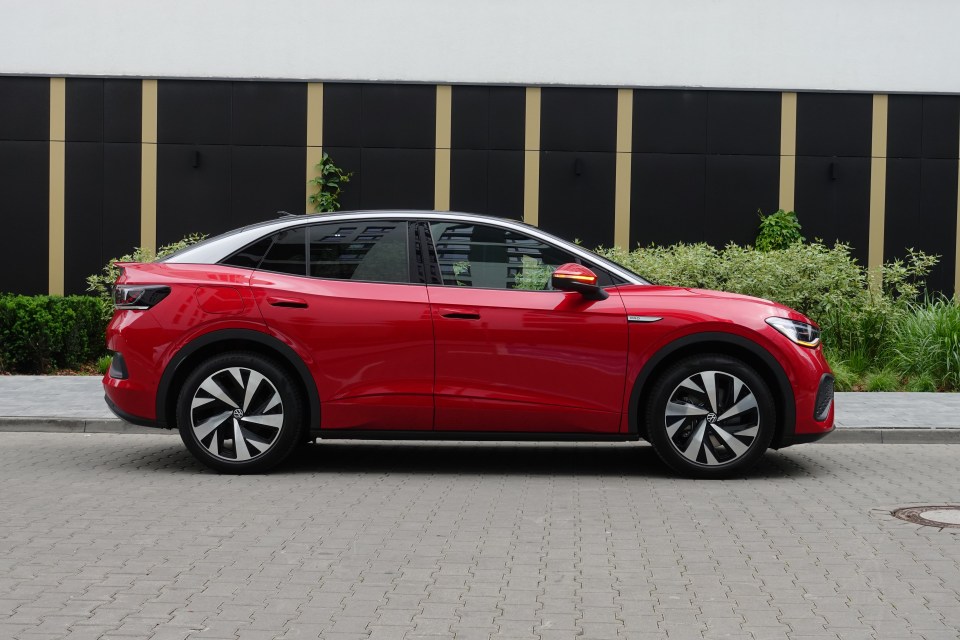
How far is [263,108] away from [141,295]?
554 inches

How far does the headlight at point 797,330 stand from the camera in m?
7.70

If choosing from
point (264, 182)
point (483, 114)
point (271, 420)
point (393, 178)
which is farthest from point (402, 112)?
point (271, 420)

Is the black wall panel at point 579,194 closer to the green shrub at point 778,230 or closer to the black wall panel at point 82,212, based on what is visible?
the green shrub at point 778,230

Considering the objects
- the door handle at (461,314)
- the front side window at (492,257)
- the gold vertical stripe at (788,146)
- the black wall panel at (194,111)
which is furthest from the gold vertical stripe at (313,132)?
the door handle at (461,314)

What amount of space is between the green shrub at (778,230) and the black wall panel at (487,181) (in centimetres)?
446

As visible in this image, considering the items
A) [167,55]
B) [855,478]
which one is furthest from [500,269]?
[167,55]

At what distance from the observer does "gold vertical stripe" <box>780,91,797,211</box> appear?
2141 centimetres

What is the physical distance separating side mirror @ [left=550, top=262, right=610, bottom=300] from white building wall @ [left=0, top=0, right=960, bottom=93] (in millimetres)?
14268

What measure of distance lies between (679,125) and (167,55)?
954cm

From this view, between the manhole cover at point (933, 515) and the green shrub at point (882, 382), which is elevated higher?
the green shrub at point (882, 382)

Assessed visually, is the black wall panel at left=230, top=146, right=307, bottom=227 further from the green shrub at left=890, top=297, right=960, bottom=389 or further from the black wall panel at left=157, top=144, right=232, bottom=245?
the green shrub at left=890, top=297, right=960, bottom=389

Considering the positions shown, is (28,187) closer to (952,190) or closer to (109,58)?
(109,58)

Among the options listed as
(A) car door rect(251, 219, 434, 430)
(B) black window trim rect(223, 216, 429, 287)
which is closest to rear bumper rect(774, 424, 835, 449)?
(A) car door rect(251, 219, 434, 430)

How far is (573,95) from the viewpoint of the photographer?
69.9ft
